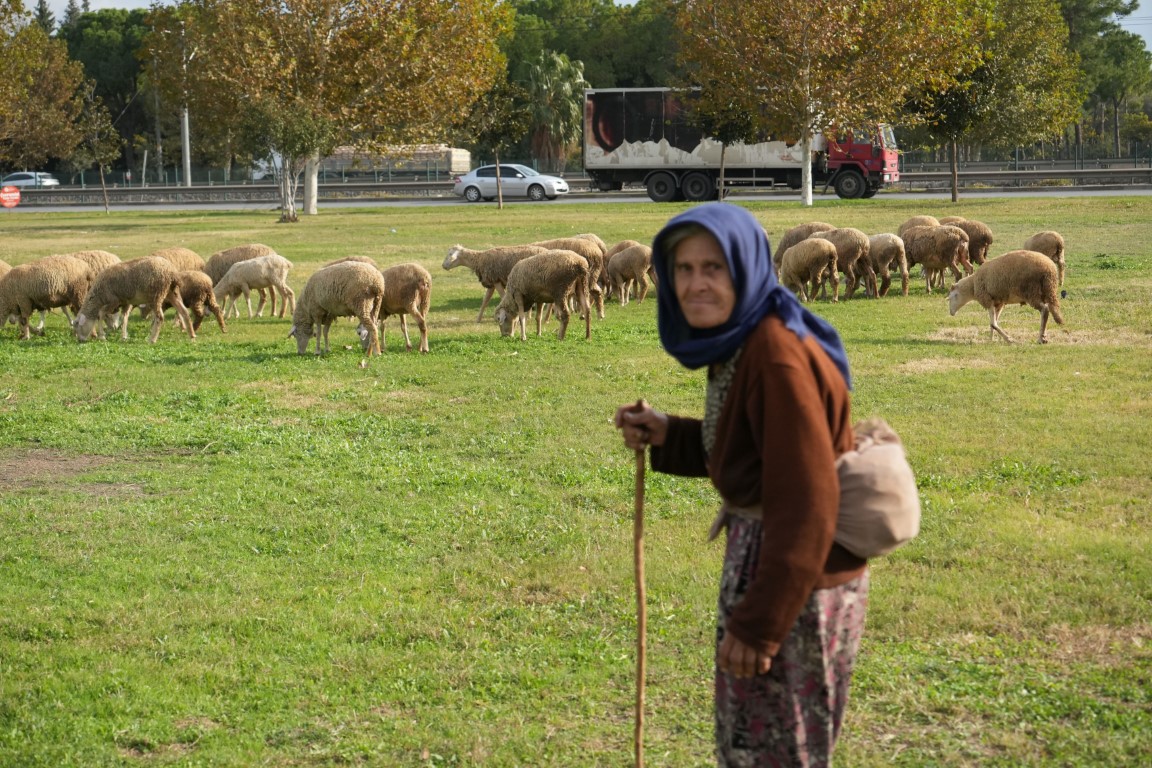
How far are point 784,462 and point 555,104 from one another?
72.6 metres

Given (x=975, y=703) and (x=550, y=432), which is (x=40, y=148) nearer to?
(x=550, y=432)

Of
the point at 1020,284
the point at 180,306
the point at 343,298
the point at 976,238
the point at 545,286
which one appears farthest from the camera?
the point at 976,238

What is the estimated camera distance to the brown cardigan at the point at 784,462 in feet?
10.2

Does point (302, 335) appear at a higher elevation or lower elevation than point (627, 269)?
lower

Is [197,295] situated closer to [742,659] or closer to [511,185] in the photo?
[742,659]

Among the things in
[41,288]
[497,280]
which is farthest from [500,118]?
[41,288]

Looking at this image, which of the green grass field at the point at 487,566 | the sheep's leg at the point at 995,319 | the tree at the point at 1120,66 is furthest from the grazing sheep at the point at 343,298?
the tree at the point at 1120,66

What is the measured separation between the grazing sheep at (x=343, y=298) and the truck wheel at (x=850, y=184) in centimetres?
3621

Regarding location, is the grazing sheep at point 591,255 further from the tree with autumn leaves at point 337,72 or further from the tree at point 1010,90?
the tree at point 1010,90

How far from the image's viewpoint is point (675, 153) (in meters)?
51.8

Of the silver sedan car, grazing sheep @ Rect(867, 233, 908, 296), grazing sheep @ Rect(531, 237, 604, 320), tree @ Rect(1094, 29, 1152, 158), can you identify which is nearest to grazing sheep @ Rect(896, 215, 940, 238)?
grazing sheep @ Rect(867, 233, 908, 296)

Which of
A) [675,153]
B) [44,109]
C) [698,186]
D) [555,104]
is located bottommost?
[698,186]

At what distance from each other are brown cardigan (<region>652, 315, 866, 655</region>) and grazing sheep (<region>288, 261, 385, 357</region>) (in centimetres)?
1270

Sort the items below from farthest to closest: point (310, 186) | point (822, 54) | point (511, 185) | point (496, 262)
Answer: point (511, 185)
point (310, 186)
point (822, 54)
point (496, 262)
